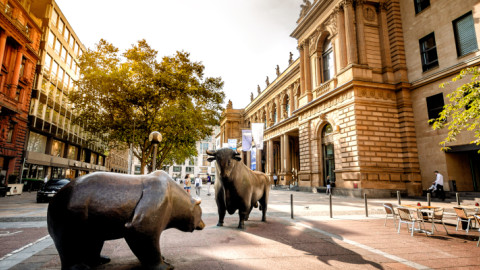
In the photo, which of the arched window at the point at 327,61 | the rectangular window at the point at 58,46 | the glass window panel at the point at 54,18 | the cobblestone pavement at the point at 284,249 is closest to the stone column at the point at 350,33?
the arched window at the point at 327,61

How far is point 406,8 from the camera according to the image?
20.9 m

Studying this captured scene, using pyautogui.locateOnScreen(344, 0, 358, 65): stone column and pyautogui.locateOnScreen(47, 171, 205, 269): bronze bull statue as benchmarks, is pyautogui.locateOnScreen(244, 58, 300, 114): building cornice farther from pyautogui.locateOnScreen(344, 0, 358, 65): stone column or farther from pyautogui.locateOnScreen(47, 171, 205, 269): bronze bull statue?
pyautogui.locateOnScreen(47, 171, 205, 269): bronze bull statue

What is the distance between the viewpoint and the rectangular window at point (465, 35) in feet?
52.6

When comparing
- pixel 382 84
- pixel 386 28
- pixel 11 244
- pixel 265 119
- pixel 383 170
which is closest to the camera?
pixel 11 244

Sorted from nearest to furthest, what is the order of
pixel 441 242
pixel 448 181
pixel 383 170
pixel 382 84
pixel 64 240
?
1. pixel 64 240
2. pixel 441 242
3. pixel 448 181
4. pixel 383 170
5. pixel 382 84

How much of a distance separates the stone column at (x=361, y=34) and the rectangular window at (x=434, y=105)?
18.8 ft

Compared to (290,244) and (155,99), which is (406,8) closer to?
(155,99)

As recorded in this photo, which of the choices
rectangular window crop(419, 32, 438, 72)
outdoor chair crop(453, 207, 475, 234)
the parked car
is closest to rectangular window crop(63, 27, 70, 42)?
the parked car

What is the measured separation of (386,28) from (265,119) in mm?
26104

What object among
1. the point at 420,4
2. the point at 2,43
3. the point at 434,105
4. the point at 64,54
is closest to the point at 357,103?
the point at 434,105

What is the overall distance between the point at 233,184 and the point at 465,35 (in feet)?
67.6

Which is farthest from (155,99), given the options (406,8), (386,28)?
(406,8)

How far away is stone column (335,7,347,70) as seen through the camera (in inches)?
833

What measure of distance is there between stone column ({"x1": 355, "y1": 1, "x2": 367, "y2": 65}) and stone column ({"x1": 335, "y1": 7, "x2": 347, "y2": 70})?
3.78 feet
